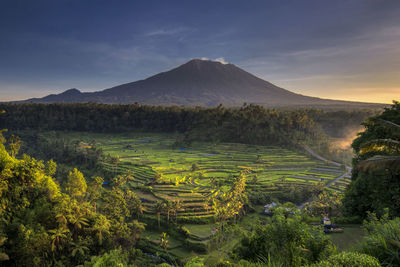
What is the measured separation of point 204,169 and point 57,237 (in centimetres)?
3076

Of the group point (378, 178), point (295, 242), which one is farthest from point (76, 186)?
point (378, 178)

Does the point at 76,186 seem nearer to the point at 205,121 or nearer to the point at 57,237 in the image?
the point at 57,237

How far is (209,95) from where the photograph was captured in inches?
7559

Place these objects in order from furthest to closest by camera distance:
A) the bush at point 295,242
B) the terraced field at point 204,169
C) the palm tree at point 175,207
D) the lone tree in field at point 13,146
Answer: the terraced field at point 204,169 < the palm tree at point 175,207 < the lone tree in field at point 13,146 < the bush at point 295,242

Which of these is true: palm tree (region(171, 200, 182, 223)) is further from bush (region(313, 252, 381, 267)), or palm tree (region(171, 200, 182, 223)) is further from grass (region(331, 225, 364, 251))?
bush (region(313, 252, 381, 267))

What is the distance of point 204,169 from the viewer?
144 feet

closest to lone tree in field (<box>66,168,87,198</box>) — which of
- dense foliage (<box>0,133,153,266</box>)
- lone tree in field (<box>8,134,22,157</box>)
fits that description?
dense foliage (<box>0,133,153,266</box>)

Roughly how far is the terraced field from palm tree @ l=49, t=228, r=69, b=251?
1460 centimetres

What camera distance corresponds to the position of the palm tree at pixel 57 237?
14172 mm

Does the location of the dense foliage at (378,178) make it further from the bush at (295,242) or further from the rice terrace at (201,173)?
the rice terrace at (201,173)

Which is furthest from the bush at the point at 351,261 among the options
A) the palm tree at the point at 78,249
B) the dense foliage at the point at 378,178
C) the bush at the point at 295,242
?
the palm tree at the point at 78,249

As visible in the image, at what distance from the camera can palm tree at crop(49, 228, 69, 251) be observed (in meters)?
14.2

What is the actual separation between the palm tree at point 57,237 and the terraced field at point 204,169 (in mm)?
14597

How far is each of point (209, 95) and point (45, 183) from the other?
17900cm
